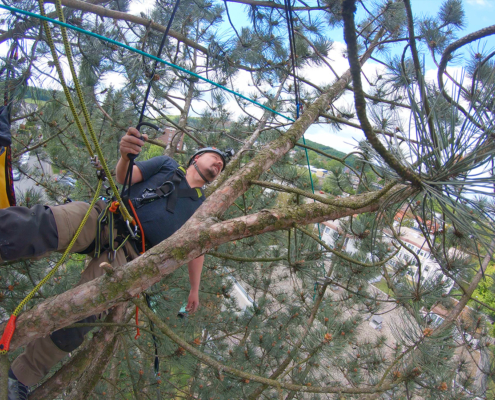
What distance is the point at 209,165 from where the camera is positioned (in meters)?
1.52

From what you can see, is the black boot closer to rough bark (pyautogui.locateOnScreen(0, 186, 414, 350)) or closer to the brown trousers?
the brown trousers

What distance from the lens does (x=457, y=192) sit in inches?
28.3

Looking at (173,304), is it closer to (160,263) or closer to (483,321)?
(160,263)

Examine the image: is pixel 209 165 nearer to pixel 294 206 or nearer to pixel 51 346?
pixel 294 206

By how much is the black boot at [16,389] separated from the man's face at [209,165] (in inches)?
45.4

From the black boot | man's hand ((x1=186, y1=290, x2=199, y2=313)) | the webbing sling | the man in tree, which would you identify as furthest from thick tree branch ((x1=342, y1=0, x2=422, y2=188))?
the black boot

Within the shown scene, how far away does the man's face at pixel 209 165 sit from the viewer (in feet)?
4.97

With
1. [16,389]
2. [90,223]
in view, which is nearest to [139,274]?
[90,223]

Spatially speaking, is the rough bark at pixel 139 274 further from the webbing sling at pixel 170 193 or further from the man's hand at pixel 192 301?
the man's hand at pixel 192 301

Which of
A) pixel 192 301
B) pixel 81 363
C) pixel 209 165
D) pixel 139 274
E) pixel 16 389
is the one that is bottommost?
pixel 16 389

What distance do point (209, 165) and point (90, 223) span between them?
2.00ft

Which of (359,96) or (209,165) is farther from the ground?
(209,165)

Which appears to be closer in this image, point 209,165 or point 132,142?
point 132,142

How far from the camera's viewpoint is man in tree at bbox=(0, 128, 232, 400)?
102 cm
